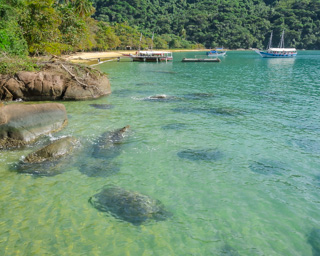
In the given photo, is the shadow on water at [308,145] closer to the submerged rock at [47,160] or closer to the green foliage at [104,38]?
the submerged rock at [47,160]

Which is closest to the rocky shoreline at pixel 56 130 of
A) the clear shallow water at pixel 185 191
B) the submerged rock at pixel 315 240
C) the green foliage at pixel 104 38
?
the clear shallow water at pixel 185 191

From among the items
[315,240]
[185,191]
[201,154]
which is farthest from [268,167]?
[315,240]

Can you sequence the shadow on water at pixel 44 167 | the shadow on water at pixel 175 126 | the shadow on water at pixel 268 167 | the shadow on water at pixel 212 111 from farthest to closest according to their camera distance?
the shadow on water at pixel 212 111, the shadow on water at pixel 175 126, the shadow on water at pixel 268 167, the shadow on water at pixel 44 167

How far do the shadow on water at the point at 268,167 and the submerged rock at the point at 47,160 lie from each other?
762cm

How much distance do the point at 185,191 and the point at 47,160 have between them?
18.6ft

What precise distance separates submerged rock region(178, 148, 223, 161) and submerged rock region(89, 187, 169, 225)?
3658 millimetres

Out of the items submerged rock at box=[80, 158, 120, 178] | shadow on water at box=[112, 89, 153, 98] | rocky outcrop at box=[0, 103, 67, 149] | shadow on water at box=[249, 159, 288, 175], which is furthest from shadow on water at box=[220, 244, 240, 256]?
shadow on water at box=[112, 89, 153, 98]

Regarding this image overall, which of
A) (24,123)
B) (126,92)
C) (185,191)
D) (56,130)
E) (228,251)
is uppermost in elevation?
(24,123)

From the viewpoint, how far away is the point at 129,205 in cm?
804

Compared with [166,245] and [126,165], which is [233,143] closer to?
[126,165]

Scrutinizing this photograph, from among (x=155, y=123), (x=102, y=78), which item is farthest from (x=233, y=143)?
(x=102, y=78)

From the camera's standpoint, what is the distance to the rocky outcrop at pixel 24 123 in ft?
39.3

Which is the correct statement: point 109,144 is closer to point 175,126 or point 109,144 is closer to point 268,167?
point 175,126

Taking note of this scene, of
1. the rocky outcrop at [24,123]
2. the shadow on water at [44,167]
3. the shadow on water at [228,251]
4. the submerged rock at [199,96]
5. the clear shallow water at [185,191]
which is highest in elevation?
the rocky outcrop at [24,123]
